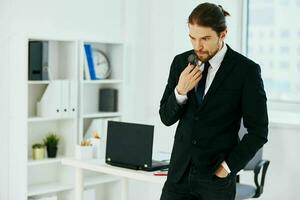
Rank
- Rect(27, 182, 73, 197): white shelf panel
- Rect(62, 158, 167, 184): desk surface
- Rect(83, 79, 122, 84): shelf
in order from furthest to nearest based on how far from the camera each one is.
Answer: Rect(83, 79, 122, 84): shelf
Rect(27, 182, 73, 197): white shelf panel
Rect(62, 158, 167, 184): desk surface

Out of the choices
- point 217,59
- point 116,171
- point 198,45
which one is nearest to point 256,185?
point 116,171

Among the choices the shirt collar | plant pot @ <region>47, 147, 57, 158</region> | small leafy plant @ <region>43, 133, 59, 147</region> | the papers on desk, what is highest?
the shirt collar

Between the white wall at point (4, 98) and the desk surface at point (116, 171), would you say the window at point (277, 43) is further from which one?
the white wall at point (4, 98)

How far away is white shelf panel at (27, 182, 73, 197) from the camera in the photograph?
14.0 feet

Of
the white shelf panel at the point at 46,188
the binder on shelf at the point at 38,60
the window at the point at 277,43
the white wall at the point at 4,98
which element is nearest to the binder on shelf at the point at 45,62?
the binder on shelf at the point at 38,60

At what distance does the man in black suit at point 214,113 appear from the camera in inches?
86.7

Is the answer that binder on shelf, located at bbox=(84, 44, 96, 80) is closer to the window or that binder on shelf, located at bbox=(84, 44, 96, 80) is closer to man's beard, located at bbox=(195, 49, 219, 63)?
the window

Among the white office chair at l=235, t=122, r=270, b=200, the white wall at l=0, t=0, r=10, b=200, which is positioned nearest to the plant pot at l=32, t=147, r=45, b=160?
the white wall at l=0, t=0, r=10, b=200

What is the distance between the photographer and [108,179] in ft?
15.9

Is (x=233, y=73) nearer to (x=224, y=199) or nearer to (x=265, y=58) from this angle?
(x=224, y=199)

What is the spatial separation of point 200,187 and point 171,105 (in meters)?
0.35

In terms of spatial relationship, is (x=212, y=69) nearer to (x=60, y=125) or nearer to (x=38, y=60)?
(x=38, y=60)

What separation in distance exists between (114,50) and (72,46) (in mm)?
545

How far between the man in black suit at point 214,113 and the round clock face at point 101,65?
2.57 metres
